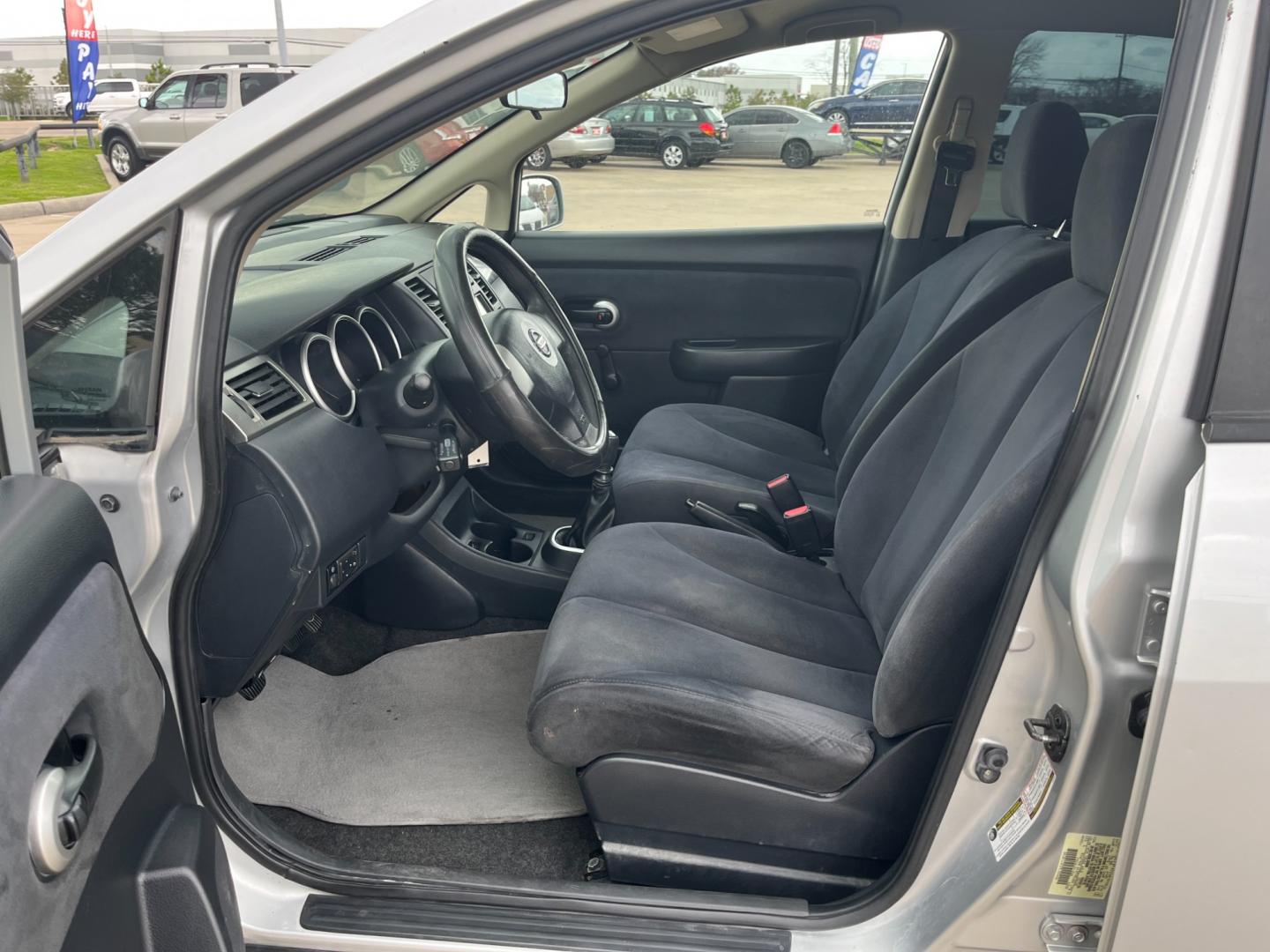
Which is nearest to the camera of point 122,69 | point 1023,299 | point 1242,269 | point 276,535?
point 1242,269

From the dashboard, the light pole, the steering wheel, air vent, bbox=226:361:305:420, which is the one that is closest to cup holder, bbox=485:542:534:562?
the dashboard

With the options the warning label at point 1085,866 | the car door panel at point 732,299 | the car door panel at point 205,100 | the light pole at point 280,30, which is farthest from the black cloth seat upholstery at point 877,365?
the light pole at point 280,30

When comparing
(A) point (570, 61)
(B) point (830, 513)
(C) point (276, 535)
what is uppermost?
(A) point (570, 61)

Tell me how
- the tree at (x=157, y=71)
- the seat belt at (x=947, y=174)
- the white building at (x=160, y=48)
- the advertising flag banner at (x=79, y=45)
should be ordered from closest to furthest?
1. the seat belt at (x=947, y=174)
2. the advertising flag banner at (x=79, y=45)
3. the white building at (x=160, y=48)
4. the tree at (x=157, y=71)

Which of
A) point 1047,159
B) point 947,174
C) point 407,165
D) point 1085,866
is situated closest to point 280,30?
point 407,165

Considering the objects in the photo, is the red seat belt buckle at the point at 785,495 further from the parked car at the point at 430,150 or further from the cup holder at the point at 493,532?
the parked car at the point at 430,150

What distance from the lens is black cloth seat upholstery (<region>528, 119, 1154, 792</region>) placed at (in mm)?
1263

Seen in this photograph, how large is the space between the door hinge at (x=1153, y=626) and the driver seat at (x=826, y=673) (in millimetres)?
227

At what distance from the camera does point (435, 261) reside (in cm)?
179

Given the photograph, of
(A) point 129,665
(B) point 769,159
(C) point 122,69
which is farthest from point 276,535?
(C) point 122,69

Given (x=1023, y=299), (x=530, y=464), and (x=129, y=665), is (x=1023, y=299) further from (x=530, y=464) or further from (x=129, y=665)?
(x=129, y=665)

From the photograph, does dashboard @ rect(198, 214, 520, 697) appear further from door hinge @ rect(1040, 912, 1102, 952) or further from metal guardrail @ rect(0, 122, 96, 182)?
door hinge @ rect(1040, 912, 1102, 952)

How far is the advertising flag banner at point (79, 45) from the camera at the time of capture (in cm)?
669

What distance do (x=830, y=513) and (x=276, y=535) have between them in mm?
1142
